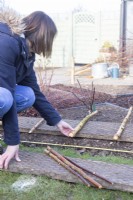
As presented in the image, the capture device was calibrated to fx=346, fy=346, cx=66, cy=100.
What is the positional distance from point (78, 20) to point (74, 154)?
1206 cm

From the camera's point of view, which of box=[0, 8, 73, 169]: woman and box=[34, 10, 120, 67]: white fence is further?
box=[34, 10, 120, 67]: white fence

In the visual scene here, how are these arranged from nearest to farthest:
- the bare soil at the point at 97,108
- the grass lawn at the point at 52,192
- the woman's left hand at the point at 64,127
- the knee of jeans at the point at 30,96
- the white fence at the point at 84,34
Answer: the grass lawn at the point at 52,192 → the knee of jeans at the point at 30,96 → the woman's left hand at the point at 64,127 → the bare soil at the point at 97,108 → the white fence at the point at 84,34

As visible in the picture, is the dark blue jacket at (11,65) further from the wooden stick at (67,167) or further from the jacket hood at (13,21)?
the wooden stick at (67,167)

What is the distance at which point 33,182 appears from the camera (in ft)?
8.96

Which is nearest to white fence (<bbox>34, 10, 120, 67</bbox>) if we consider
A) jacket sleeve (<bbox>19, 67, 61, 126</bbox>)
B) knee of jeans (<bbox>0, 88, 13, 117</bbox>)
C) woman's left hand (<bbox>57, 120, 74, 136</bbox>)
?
woman's left hand (<bbox>57, 120, 74, 136</bbox>)

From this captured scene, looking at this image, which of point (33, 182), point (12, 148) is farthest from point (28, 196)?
point (12, 148)

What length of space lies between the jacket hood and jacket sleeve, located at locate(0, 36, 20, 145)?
10 cm

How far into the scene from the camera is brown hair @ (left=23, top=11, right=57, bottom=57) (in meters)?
2.69

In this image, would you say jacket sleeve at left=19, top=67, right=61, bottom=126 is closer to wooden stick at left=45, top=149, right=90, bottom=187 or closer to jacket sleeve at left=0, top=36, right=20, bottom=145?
wooden stick at left=45, top=149, right=90, bottom=187

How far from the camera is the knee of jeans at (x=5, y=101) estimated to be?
8.66 feet

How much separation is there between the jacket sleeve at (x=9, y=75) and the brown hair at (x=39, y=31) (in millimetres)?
201

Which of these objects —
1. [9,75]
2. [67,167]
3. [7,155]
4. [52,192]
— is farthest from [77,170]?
[9,75]

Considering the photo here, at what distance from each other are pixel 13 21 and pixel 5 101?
62 cm

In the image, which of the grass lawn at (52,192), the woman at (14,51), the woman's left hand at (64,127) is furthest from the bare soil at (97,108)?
the woman at (14,51)
